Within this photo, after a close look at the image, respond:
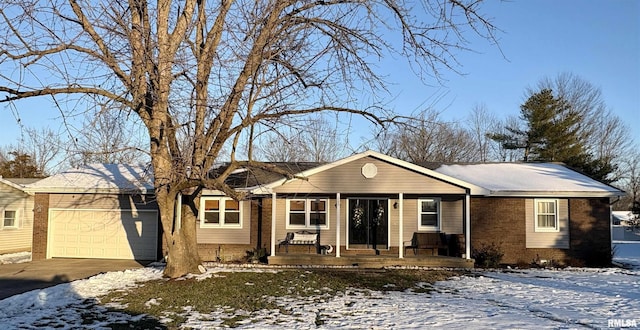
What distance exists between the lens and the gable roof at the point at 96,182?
17594mm

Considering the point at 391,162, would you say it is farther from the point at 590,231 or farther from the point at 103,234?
the point at 103,234

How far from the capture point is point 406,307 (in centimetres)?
949

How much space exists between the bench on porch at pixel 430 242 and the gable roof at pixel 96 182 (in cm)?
958

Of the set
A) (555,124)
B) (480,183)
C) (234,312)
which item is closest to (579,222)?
(480,183)

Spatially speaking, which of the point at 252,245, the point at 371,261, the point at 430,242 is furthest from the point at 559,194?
the point at 252,245

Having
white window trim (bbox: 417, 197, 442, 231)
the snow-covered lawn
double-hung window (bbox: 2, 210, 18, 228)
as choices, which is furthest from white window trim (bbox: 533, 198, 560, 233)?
double-hung window (bbox: 2, 210, 18, 228)

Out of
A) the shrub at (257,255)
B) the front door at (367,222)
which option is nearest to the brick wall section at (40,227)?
the shrub at (257,255)

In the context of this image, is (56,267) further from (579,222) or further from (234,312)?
(579,222)

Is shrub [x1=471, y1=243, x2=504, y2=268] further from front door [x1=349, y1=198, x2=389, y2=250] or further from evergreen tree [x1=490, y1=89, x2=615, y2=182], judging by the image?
evergreen tree [x1=490, y1=89, x2=615, y2=182]

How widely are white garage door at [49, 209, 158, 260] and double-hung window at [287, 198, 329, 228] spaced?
5.10 meters

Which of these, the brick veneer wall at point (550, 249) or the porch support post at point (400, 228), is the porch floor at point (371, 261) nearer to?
the porch support post at point (400, 228)

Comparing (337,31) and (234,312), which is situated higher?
(337,31)

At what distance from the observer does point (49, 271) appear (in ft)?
49.7

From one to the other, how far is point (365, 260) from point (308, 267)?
191 centimetres
